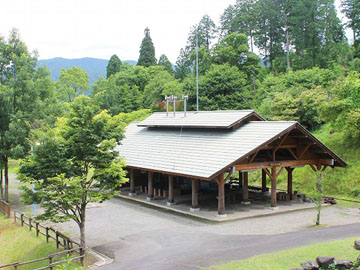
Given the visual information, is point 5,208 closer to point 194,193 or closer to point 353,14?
point 194,193

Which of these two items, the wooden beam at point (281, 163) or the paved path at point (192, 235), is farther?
the wooden beam at point (281, 163)

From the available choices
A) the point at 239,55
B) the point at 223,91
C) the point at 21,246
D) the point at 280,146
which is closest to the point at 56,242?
the point at 21,246

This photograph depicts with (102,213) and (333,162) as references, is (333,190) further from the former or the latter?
Answer: (102,213)

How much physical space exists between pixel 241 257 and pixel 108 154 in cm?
591

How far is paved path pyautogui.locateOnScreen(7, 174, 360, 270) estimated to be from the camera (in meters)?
12.0

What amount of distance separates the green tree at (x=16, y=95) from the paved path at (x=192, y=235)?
735cm

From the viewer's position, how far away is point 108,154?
13.5m

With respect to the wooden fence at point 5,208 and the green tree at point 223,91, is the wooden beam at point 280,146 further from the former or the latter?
the green tree at point 223,91

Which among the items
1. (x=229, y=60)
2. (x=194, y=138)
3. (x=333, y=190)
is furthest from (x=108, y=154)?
(x=229, y=60)

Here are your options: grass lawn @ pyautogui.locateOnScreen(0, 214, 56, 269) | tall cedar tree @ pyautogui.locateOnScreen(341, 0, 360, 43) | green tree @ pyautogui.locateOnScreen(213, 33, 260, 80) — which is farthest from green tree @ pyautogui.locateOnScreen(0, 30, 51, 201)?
tall cedar tree @ pyautogui.locateOnScreen(341, 0, 360, 43)

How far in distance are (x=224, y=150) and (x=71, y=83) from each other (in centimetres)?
4806

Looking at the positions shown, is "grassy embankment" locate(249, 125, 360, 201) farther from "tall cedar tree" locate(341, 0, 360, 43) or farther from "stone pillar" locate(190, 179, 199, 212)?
"tall cedar tree" locate(341, 0, 360, 43)

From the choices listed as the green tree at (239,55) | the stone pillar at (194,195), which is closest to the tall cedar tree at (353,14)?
the green tree at (239,55)

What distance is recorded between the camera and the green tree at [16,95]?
22.3 meters
